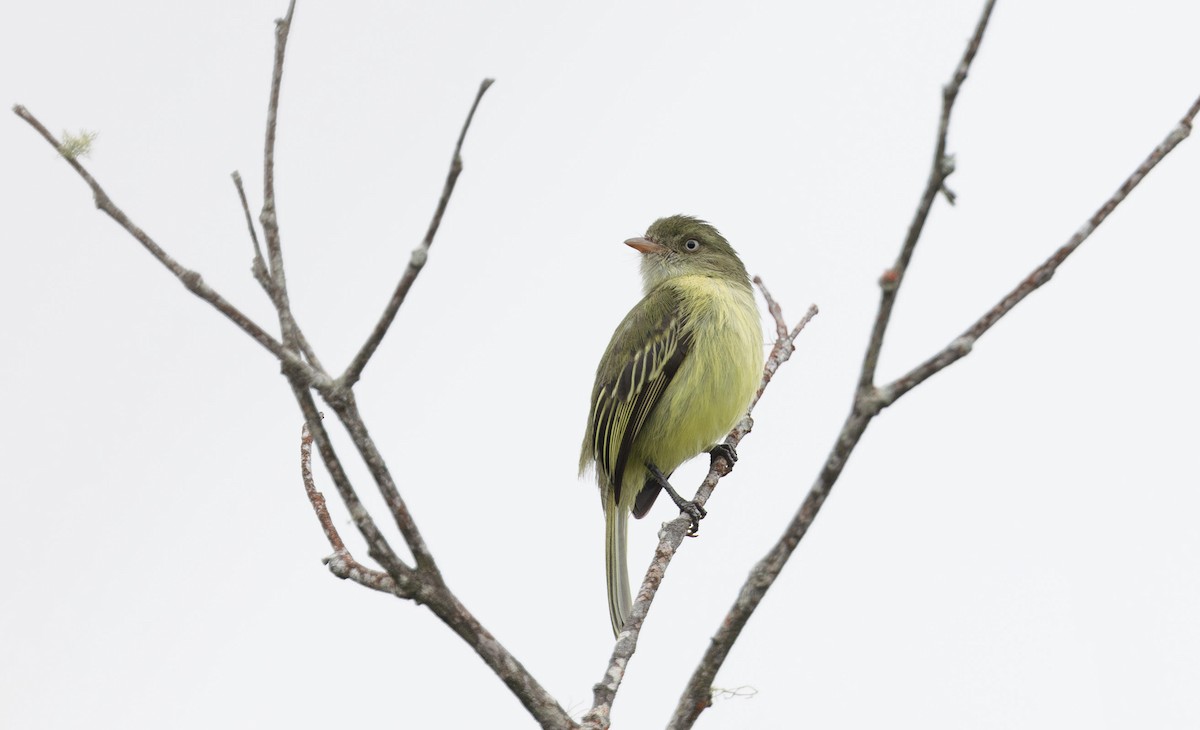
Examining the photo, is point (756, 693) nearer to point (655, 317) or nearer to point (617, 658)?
point (617, 658)

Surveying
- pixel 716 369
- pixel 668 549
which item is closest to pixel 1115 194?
pixel 668 549

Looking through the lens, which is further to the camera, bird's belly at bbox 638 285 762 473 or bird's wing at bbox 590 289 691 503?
bird's wing at bbox 590 289 691 503

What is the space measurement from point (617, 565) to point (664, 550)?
1812 millimetres

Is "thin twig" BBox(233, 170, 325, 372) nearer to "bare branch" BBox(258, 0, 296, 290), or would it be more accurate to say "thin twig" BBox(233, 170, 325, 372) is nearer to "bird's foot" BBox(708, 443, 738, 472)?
"bare branch" BBox(258, 0, 296, 290)

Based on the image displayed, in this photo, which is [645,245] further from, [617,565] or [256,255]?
[256,255]

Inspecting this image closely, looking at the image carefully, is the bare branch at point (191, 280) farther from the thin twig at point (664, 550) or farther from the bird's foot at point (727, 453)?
the bird's foot at point (727, 453)

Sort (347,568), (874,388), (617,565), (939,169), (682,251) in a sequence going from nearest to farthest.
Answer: (939,169) → (874,388) → (347,568) → (617,565) → (682,251)

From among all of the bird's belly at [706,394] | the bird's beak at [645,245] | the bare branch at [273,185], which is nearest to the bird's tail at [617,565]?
the bird's belly at [706,394]

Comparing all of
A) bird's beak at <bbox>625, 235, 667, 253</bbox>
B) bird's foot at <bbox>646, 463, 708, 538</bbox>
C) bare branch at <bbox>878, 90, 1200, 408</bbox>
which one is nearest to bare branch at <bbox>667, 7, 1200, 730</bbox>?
bare branch at <bbox>878, 90, 1200, 408</bbox>

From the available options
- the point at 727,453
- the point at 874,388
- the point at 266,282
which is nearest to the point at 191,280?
the point at 266,282

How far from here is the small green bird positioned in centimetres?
714

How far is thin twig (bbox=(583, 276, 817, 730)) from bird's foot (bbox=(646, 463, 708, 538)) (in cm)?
8

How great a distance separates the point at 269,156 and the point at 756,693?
1998 millimetres

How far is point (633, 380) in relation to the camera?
7355 mm
